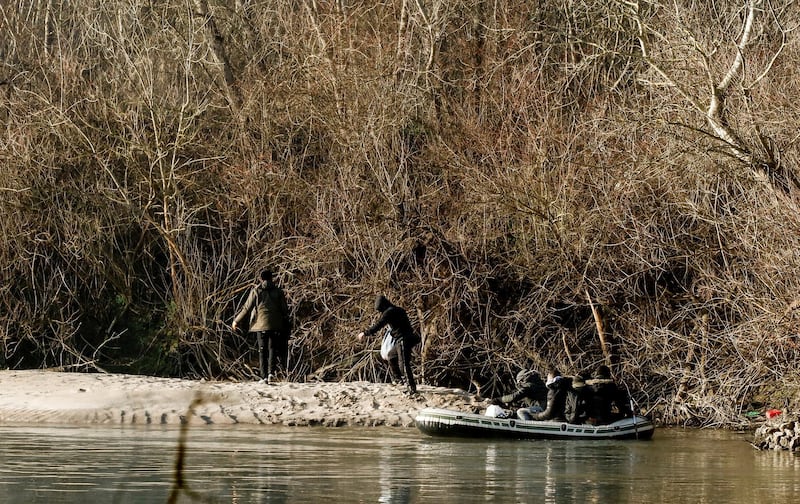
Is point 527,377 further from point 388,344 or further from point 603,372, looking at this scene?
point 388,344

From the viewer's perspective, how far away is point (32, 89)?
30.1m

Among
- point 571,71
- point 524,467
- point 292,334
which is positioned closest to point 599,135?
point 571,71

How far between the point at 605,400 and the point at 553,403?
0.88 metres

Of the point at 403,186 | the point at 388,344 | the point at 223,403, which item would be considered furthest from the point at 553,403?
the point at 403,186

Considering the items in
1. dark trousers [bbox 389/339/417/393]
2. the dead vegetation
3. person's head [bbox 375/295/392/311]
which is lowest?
dark trousers [bbox 389/339/417/393]

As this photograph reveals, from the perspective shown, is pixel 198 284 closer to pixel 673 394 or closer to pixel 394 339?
pixel 394 339

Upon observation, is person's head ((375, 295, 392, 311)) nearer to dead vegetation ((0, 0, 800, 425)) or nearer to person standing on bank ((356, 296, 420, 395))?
person standing on bank ((356, 296, 420, 395))

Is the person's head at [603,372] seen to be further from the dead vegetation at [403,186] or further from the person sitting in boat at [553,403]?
the dead vegetation at [403,186]

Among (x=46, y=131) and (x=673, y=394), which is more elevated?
(x=46, y=131)

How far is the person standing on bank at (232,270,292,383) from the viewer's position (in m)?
24.5

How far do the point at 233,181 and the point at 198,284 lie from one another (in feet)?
7.19

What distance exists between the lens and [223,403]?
2319cm

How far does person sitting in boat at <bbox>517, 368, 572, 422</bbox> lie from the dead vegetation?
300 centimetres

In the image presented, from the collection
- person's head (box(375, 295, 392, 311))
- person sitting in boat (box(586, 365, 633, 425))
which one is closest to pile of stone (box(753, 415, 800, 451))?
person sitting in boat (box(586, 365, 633, 425))
